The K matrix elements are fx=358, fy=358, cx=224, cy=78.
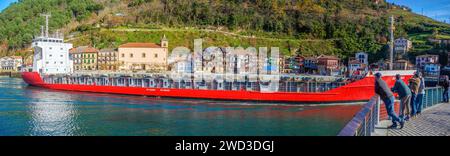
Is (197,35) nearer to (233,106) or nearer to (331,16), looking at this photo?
(331,16)

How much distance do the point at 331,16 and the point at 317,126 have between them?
69644 millimetres

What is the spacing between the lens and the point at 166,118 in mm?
20734

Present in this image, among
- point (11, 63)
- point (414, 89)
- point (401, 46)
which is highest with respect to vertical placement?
point (401, 46)

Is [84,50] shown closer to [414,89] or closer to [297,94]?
[297,94]

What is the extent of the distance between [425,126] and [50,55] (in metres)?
40.5

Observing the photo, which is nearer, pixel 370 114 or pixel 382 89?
pixel 370 114

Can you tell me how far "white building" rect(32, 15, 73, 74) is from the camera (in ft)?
131

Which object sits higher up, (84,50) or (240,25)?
(240,25)

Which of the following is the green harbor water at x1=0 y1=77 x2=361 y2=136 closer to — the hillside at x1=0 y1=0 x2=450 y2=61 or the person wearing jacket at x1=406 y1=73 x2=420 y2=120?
the person wearing jacket at x1=406 y1=73 x2=420 y2=120

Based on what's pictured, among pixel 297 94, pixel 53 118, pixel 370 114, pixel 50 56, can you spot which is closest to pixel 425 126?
pixel 370 114

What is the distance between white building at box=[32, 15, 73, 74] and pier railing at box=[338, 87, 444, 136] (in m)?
38.3

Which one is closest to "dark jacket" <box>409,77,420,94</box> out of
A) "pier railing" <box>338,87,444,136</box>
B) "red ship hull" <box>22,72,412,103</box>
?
"pier railing" <box>338,87,444,136</box>

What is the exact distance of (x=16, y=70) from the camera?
7731 cm
